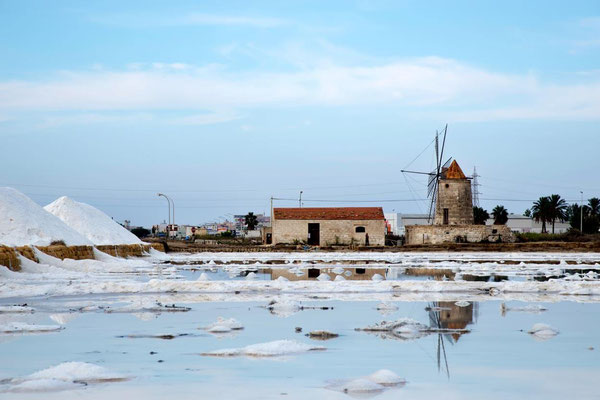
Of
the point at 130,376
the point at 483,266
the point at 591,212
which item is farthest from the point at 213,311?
the point at 591,212

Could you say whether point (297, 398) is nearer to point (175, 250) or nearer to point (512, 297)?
point (512, 297)

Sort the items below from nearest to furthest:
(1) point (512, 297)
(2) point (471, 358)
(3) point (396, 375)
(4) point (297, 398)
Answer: (4) point (297, 398) < (3) point (396, 375) < (2) point (471, 358) < (1) point (512, 297)

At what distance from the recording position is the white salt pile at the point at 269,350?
21.0 feet

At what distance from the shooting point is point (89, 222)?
33094 millimetres

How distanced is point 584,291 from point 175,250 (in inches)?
1243

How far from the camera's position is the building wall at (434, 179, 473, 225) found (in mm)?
43500

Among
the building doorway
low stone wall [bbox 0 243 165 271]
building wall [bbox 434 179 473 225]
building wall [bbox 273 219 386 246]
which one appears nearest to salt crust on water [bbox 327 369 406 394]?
low stone wall [bbox 0 243 165 271]

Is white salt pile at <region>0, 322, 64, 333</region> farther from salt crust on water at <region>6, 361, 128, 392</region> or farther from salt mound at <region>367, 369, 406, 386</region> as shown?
salt mound at <region>367, 369, 406, 386</region>

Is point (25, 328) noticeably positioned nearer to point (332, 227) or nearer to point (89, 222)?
point (89, 222)

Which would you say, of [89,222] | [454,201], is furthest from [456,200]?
[89,222]

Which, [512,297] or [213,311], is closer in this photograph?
[213,311]

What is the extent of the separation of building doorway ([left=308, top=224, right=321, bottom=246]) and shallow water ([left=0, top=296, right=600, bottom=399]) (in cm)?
3311

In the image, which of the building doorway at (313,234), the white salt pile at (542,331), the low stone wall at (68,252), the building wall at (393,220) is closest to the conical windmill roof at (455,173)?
the building doorway at (313,234)

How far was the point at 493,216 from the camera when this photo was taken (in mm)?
83250
